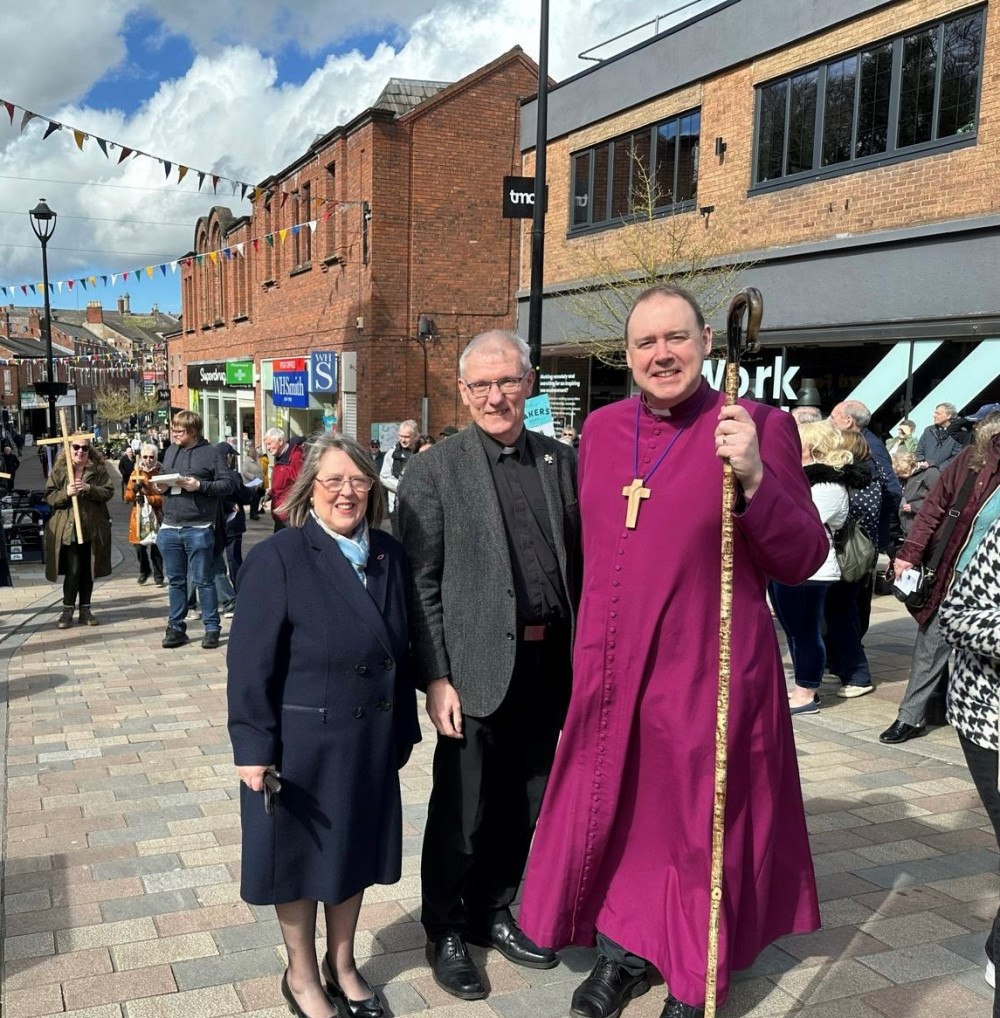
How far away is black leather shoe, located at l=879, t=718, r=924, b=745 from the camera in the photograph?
5.46 meters

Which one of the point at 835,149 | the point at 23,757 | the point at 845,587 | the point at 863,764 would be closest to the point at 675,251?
the point at 835,149

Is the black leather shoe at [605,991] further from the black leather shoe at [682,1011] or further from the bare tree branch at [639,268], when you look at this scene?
the bare tree branch at [639,268]

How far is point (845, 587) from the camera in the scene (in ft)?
21.2

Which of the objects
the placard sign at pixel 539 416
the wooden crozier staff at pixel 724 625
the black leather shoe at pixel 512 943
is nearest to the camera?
the wooden crozier staff at pixel 724 625

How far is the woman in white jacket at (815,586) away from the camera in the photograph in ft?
19.5

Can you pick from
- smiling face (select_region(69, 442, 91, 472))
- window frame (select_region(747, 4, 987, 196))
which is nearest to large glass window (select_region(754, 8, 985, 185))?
window frame (select_region(747, 4, 987, 196))

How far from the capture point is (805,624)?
236 inches

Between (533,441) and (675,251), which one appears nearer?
(533,441)

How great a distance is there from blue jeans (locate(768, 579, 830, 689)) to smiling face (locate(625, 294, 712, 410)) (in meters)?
3.59

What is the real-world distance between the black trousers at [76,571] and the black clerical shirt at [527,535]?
→ 21.9ft

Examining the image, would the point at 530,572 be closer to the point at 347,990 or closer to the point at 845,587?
the point at 347,990

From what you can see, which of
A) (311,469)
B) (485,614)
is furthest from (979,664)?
(311,469)

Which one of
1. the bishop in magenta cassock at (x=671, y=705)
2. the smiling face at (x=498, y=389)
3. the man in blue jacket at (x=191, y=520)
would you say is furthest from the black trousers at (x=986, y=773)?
the man in blue jacket at (x=191, y=520)

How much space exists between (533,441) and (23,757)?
12.1 ft
